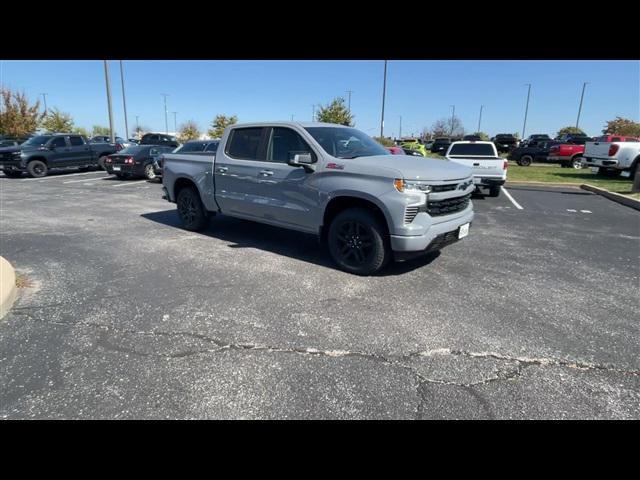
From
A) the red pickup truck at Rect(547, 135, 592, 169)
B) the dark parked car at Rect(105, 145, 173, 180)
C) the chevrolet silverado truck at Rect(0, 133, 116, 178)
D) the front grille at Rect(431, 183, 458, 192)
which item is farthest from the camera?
the red pickup truck at Rect(547, 135, 592, 169)

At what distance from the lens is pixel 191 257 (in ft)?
17.5

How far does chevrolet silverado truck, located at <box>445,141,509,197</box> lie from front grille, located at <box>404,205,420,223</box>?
7.49 metres

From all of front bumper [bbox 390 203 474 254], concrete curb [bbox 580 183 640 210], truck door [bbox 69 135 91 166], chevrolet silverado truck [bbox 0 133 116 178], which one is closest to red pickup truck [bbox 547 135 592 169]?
concrete curb [bbox 580 183 640 210]

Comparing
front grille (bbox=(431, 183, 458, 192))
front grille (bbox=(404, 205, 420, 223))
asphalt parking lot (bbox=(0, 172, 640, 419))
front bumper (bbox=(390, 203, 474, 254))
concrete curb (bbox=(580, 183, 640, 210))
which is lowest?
asphalt parking lot (bbox=(0, 172, 640, 419))

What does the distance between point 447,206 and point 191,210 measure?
4.55 m

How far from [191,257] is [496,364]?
4.16m

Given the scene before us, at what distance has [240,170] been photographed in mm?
5672

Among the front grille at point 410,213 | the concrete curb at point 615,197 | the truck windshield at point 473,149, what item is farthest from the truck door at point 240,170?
the concrete curb at point 615,197

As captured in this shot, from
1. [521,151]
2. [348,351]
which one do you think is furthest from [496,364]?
[521,151]

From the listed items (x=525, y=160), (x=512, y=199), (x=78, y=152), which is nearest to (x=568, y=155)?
(x=525, y=160)

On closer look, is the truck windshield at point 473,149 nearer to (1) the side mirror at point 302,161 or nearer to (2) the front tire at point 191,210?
(1) the side mirror at point 302,161

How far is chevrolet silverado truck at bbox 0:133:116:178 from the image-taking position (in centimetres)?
1567

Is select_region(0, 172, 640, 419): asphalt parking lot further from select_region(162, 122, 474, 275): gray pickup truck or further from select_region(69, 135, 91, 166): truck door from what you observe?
select_region(69, 135, 91, 166): truck door
